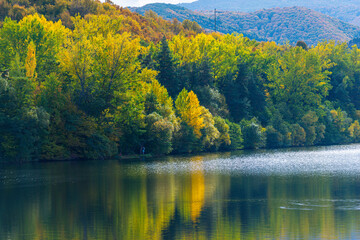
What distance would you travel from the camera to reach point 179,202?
34719 millimetres

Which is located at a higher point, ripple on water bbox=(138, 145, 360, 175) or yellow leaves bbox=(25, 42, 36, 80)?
yellow leaves bbox=(25, 42, 36, 80)

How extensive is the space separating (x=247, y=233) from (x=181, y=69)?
69.3 meters

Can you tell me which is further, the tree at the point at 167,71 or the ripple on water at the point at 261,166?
the tree at the point at 167,71

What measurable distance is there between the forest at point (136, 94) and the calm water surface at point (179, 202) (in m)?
8.96

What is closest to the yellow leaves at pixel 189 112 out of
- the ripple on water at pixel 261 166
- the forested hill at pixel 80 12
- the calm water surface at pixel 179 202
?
the ripple on water at pixel 261 166

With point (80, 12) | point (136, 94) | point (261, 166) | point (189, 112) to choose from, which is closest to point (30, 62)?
point (136, 94)

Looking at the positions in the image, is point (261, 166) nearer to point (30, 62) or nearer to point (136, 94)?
point (136, 94)

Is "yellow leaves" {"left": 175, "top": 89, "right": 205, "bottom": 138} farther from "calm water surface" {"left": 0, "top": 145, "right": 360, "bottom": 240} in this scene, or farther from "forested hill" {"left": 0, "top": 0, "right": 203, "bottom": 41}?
"forested hill" {"left": 0, "top": 0, "right": 203, "bottom": 41}

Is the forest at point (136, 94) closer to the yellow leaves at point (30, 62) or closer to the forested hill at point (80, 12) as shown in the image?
the yellow leaves at point (30, 62)

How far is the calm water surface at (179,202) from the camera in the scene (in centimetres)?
2592

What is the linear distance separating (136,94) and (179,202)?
1583 inches

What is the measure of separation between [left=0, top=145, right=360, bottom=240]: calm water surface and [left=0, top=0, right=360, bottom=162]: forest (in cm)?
896

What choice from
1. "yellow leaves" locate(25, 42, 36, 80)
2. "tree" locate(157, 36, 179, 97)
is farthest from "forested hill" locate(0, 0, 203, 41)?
"yellow leaves" locate(25, 42, 36, 80)

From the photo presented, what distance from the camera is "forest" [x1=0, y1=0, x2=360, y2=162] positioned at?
66.0m
